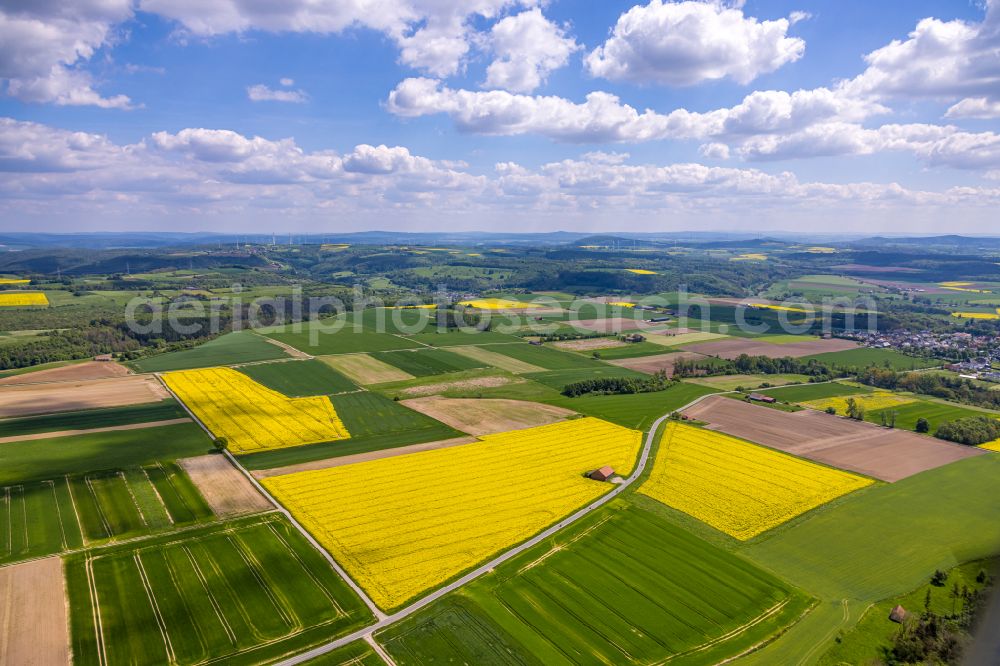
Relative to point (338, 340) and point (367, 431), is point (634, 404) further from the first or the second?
point (338, 340)

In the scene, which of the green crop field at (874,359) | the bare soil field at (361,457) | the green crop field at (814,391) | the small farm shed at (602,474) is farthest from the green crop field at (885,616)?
the green crop field at (874,359)

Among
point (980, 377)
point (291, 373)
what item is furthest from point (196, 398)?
point (980, 377)

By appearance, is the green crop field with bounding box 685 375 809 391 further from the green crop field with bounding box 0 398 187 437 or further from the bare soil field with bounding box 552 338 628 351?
the green crop field with bounding box 0 398 187 437

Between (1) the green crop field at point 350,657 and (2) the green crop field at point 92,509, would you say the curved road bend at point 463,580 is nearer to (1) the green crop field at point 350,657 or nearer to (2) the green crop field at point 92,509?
(1) the green crop field at point 350,657

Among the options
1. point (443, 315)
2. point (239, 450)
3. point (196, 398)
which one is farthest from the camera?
point (443, 315)

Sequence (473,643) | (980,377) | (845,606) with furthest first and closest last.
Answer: (980,377), (845,606), (473,643)

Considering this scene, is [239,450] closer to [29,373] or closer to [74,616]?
[74,616]

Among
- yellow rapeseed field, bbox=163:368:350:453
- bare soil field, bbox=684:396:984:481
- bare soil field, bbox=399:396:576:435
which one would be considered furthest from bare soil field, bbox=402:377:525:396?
bare soil field, bbox=684:396:984:481
